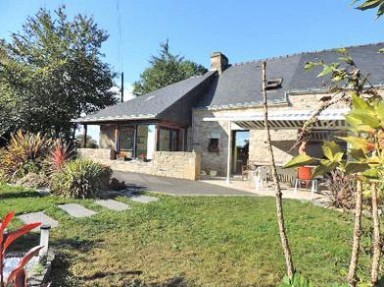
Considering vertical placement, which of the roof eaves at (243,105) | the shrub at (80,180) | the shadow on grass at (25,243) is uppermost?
the roof eaves at (243,105)

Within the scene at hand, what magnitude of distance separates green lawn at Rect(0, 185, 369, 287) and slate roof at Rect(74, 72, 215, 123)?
12498mm

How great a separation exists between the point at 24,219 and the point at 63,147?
6.69 meters

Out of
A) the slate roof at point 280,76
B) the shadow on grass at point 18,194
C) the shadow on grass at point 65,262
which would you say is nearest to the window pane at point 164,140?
the slate roof at point 280,76

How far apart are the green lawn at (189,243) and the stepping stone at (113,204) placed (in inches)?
11.9

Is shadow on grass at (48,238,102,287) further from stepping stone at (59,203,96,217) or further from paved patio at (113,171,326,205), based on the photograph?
paved patio at (113,171,326,205)

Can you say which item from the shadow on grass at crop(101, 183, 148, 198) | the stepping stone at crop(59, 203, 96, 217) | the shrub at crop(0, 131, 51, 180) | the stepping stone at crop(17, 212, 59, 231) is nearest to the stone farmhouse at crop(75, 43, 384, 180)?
the shadow on grass at crop(101, 183, 148, 198)

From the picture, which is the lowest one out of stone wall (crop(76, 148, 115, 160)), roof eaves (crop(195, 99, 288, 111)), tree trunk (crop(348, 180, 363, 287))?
tree trunk (crop(348, 180, 363, 287))

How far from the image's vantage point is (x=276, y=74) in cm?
2486

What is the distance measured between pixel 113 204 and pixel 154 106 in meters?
14.5

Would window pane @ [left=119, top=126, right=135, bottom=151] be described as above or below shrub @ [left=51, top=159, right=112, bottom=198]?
above

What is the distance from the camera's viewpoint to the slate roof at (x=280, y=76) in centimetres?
2127

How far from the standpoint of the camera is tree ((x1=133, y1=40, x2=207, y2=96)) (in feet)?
162

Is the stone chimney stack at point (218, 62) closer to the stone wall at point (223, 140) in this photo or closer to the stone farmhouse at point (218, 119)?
the stone farmhouse at point (218, 119)

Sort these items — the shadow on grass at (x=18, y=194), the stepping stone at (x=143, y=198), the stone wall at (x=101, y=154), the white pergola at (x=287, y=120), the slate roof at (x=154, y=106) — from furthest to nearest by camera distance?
the stone wall at (x=101, y=154)
the slate roof at (x=154, y=106)
the white pergola at (x=287, y=120)
the stepping stone at (x=143, y=198)
the shadow on grass at (x=18, y=194)
